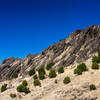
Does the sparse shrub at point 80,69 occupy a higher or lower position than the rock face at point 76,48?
lower

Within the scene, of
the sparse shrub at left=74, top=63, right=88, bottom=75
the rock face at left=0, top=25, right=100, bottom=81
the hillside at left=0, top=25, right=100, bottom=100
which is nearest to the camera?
the hillside at left=0, top=25, right=100, bottom=100

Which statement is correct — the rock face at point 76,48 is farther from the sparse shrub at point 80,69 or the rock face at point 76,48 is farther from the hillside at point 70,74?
the sparse shrub at point 80,69

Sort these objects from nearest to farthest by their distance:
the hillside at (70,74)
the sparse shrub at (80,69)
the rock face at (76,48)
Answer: the hillside at (70,74) → the sparse shrub at (80,69) → the rock face at (76,48)

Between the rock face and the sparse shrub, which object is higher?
the rock face

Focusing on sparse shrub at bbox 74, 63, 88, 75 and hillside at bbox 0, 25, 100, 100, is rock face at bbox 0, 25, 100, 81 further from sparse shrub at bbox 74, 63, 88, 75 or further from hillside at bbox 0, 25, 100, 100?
sparse shrub at bbox 74, 63, 88, 75

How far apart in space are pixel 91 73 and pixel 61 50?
993 inches

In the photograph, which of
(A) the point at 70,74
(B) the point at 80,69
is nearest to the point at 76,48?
(B) the point at 80,69

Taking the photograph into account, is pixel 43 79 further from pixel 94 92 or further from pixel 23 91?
pixel 94 92

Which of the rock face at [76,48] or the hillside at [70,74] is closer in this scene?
the hillside at [70,74]

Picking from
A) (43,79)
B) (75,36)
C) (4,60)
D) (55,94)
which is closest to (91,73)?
(55,94)

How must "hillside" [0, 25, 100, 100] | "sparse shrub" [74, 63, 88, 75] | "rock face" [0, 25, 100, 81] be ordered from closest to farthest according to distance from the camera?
"hillside" [0, 25, 100, 100]
"sparse shrub" [74, 63, 88, 75]
"rock face" [0, 25, 100, 81]

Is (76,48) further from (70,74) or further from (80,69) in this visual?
(70,74)

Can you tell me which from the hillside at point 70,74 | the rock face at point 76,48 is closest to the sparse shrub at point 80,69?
the hillside at point 70,74

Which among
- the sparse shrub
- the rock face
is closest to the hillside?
the rock face
